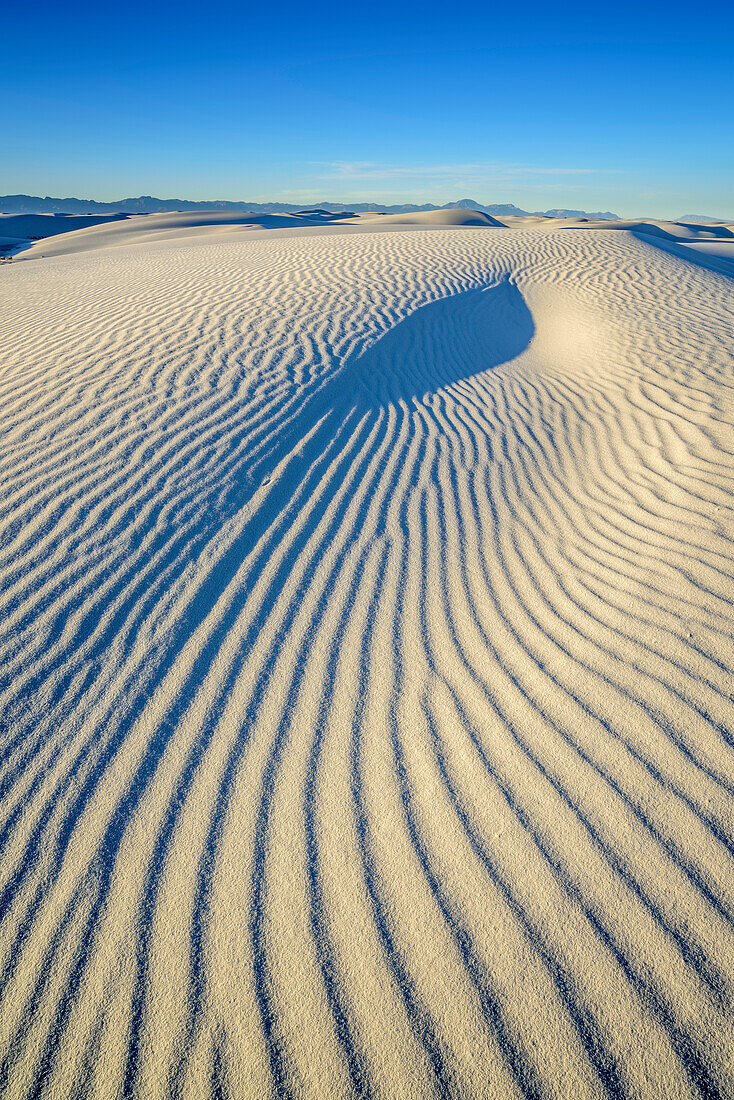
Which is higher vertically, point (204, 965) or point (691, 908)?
point (691, 908)

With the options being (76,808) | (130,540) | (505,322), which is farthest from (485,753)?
(505,322)

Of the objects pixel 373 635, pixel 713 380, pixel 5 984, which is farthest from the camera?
pixel 713 380

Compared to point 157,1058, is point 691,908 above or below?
above

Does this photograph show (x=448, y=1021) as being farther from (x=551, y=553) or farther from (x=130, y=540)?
(x=130, y=540)

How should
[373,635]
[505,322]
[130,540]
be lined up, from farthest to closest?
[505,322] < [130,540] < [373,635]

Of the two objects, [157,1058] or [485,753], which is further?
[485,753]

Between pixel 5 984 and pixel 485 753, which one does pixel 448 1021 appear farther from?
pixel 5 984

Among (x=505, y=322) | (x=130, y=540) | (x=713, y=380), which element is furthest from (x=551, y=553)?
(x=505, y=322)
